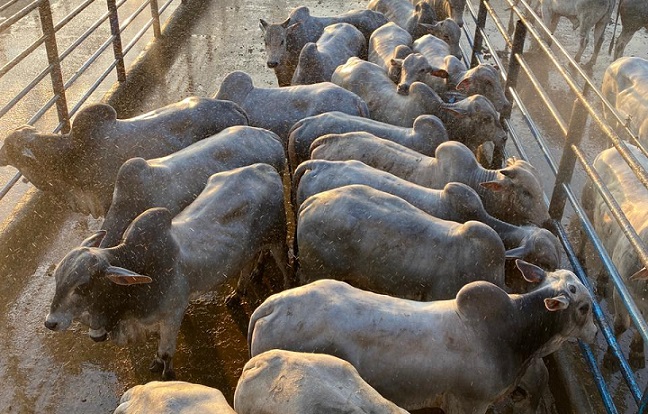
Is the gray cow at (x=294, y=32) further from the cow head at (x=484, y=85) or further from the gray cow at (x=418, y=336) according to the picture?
the gray cow at (x=418, y=336)

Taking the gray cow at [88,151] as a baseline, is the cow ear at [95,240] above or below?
above

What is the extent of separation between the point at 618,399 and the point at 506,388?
119 cm

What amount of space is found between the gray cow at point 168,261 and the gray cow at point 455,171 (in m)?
0.70

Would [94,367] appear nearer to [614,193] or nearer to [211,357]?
[211,357]

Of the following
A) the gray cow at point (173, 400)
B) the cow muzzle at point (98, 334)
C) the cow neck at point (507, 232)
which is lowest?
the cow muzzle at point (98, 334)

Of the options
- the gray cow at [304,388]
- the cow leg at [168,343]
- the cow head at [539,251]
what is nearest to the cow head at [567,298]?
the cow head at [539,251]

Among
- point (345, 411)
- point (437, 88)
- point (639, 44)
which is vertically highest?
point (345, 411)

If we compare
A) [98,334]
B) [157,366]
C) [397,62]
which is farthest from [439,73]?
[98,334]

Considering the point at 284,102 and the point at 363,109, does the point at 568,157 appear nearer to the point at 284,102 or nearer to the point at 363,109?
the point at 363,109

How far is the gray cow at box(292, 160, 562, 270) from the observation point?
4.83 m

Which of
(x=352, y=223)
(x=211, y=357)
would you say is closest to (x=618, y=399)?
(x=352, y=223)

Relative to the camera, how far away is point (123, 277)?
4.18m

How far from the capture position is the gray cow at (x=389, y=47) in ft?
24.5

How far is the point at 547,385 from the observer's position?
16.2 feet
